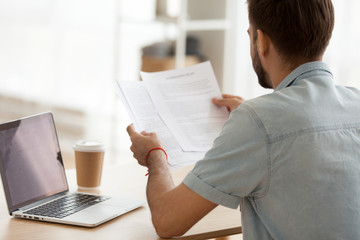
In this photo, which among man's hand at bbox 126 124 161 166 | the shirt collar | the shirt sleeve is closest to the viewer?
the shirt sleeve

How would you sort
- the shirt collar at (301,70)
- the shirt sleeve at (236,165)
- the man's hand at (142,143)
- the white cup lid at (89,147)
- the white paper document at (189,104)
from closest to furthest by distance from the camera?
the shirt sleeve at (236,165), the shirt collar at (301,70), the man's hand at (142,143), the white paper document at (189,104), the white cup lid at (89,147)

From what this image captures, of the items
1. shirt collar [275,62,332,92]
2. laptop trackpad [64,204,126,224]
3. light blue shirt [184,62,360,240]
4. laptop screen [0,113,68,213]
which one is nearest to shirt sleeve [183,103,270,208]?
light blue shirt [184,62,360,240]

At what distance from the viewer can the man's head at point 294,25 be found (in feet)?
3.91

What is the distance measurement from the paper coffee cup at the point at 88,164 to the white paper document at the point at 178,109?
0.25m

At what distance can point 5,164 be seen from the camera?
4.34 ft

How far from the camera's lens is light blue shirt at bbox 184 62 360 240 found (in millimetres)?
1114

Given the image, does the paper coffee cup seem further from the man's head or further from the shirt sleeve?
the man's head

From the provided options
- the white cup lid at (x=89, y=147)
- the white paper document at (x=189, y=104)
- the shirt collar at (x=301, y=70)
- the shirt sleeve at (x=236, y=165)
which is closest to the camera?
the shirt sleeve at (x=236, y=165)

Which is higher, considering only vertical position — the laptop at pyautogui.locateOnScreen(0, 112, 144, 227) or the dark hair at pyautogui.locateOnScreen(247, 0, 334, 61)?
the dark hair at pyautogui.locateOnScreen(247, 0, 334, 61)

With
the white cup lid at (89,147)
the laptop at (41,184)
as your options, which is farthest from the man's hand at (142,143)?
the white cup lid at (89,147)

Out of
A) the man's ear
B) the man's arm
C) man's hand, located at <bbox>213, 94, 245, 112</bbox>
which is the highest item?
the man's ear

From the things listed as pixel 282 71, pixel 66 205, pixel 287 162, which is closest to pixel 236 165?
pixel 287 162

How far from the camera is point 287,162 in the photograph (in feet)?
3.65

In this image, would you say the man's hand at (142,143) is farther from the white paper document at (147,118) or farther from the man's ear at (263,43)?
the man's ear at (263,43)
